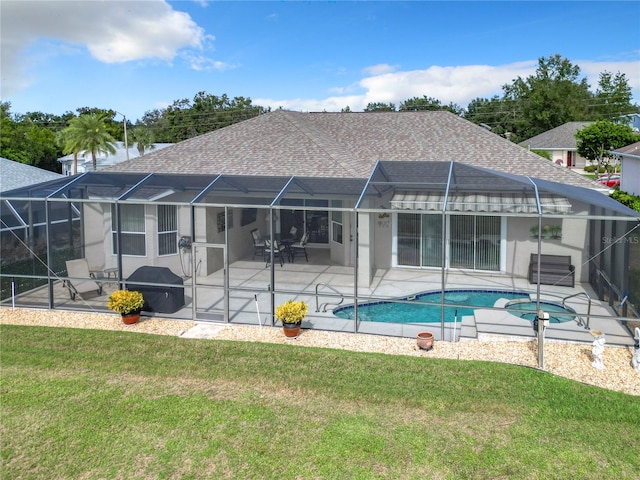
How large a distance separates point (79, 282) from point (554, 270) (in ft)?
47.3

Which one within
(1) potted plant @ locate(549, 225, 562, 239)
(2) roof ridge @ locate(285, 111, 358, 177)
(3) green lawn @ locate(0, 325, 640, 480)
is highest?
(2) roof ridge @ locate(285, 111, 358, 177)

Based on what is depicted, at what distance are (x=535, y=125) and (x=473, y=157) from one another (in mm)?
59430

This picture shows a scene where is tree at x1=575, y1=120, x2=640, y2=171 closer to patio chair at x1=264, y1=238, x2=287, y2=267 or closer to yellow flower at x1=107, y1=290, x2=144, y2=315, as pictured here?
patio chair at x1=264, y1=238, x2=287, y2=267

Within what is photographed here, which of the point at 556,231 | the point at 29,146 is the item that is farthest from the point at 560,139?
the point at 29,146

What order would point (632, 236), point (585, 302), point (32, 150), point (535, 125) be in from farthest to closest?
point (535, 125)
point (32, 150)
point (585, 302)
point (632, 236)

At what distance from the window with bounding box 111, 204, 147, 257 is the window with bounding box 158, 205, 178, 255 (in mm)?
513

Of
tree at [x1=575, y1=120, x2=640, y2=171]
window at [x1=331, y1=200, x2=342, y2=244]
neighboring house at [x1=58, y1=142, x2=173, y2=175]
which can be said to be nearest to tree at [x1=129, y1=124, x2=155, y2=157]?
neighboring house at [x1=58, y1=142, x2=173, y2=175]

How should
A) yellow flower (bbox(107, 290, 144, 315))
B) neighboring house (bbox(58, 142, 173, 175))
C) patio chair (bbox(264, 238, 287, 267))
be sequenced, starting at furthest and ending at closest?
neighboring house (bbox(58, 142, 173, 175))
patio chair (bbox(264, 238, 287, 267))
yellow flower (bbox(107, 290, 144, 315))

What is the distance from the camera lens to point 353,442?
24.1ft

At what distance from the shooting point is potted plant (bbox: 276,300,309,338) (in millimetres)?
11602

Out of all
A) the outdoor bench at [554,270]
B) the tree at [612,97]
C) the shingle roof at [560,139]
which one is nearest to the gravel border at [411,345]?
the outdoor bench at [554,270]

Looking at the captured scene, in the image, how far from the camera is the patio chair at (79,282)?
14.4m

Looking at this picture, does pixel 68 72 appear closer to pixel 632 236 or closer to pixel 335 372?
pixel 335 372

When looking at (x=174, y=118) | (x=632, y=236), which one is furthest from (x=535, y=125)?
(x=632, y=236)
